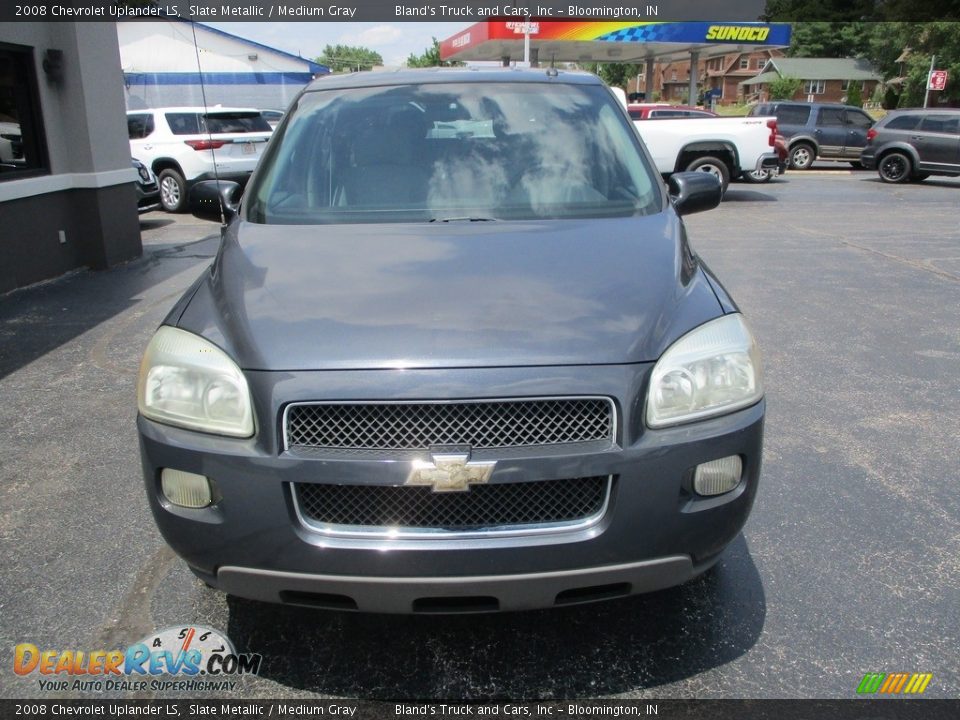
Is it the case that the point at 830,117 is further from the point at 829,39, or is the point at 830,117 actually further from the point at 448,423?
the point at 829,39

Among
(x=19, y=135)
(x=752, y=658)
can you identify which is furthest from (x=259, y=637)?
(x=19, y=135)

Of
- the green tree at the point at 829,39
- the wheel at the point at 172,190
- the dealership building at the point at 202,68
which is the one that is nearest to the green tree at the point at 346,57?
the green tree at the point at 829,39

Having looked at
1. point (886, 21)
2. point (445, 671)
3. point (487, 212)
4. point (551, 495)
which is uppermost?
point (886, 21)

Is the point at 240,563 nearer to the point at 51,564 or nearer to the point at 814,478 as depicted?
the point at 51,564

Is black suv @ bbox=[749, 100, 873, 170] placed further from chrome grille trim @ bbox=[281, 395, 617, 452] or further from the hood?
chrome grille trim @ bbox=[281, 395, 617, 452]

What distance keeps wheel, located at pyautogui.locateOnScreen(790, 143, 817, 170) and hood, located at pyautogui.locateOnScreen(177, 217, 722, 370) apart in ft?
70.7

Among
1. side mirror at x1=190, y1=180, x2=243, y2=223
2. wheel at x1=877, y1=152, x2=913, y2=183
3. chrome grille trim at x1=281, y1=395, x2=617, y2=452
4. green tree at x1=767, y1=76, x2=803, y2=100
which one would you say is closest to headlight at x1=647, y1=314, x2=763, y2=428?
chrome grille trim at x1=281, y1=395, x2=617, y2=452

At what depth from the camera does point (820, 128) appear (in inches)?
869

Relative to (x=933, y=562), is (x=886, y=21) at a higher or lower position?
higher

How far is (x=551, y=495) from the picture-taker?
2139 millimetres

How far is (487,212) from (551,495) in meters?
1.37

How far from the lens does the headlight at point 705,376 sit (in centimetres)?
219

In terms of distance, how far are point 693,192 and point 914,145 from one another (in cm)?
1814

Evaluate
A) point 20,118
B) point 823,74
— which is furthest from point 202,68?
point 823,74
